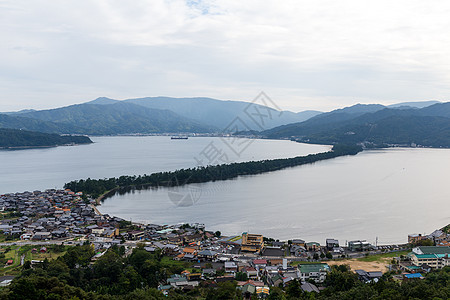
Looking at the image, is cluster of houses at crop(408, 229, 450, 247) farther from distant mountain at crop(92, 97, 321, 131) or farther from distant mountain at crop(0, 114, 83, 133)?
distant mountain at crop(92, 97, 321, 131)

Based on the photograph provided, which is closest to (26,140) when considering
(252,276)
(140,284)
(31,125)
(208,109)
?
(31,125)

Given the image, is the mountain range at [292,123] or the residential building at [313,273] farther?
the mountain range at [292,123]

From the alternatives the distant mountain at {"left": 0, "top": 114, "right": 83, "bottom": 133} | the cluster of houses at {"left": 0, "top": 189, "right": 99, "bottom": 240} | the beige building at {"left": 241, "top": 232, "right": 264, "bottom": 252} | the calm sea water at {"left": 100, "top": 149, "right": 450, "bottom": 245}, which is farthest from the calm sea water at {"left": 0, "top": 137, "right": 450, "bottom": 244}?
the distant mountain at {"left": 0, "top": 114, "right": 83, "bottom": 133}

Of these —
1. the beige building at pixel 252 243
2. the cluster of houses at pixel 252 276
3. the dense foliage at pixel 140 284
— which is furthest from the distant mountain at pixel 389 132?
the dense foliage at pixel 140 284

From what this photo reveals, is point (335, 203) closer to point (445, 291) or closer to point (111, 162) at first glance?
point (445, 291)

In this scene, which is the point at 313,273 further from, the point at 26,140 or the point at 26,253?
the point at 26,140

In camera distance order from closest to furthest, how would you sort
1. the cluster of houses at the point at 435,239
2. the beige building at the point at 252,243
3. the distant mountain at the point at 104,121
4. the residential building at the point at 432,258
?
the residential building at the point at 432,258
the beige building at the point at 252,243
the cluster of houses at the point at 435,239
the distant mountain at the point at 104,121

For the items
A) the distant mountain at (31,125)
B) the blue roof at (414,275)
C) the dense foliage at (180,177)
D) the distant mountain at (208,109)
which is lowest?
the blue roof at (414,275)

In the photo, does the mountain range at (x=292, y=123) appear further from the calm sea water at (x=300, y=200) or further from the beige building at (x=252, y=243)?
the beige building at (x=252, y=243)
